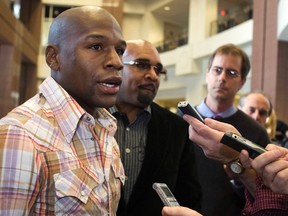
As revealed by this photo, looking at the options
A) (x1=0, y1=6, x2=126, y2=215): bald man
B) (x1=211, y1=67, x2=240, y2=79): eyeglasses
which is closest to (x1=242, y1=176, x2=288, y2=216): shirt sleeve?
(x1=0, y1=6, x2=126, y2=215): bald man

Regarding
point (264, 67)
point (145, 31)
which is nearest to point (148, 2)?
point (145, 31)

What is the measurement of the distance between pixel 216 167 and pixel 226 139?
154cm

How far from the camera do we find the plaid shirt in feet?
3.95

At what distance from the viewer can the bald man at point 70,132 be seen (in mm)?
1215

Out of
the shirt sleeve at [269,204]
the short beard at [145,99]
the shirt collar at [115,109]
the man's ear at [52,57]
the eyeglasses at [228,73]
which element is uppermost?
the eyeglasses at [228,73]

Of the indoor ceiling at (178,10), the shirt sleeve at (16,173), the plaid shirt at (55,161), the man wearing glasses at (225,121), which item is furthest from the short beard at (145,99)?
the indoor ceiling at (178,10)

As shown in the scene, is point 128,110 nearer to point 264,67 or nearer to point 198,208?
point 198,208

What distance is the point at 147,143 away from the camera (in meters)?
2.15

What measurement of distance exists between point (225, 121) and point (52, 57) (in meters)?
1.78

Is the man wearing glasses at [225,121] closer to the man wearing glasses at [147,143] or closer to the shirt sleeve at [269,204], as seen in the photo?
the man wearing glasses at [147,143]

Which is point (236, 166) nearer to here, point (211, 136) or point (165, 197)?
point (211, 136)

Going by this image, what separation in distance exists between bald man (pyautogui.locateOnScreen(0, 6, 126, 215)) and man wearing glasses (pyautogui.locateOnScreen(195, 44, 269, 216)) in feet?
4.33

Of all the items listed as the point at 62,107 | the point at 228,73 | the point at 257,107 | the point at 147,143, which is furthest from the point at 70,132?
the point at 257,107

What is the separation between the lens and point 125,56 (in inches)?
96.5
